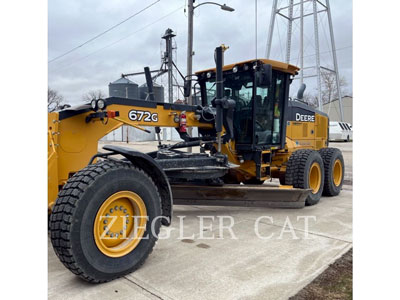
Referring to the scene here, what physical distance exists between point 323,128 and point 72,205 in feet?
23.0

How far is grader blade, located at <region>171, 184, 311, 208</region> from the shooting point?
5441 mm

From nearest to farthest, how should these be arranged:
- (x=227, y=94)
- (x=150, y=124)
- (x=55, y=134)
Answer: (x=55, y=134) → (x=150, y=124) → (x=227, y=94)

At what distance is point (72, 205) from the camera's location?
9.09 ft

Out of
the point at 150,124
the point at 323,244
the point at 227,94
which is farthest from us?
the point at 227,94

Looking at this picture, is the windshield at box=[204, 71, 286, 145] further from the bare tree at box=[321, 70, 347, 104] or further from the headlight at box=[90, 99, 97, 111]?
the bare tree at box=[321, 70, 347, 104]

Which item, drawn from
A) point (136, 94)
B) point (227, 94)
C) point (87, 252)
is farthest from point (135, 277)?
point (136, 94)

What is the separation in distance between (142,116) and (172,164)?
0.75m

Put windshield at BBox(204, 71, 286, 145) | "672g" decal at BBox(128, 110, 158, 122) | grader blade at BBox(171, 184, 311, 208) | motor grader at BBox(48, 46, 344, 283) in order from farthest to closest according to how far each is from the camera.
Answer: windshield at BBox(204, 71, 286, 145)
grader blade at BBox(171, 184, 311, 208)
"672g" decal at BBox(128, 110, 158, 122)
motor grader at BBox(48, 46, 344, 283)

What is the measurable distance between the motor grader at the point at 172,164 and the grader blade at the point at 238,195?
16 millimetres

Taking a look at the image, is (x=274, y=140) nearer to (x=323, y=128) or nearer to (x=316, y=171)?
(x=316, y=171)

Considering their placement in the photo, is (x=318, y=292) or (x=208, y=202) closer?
(x=318, y=292)

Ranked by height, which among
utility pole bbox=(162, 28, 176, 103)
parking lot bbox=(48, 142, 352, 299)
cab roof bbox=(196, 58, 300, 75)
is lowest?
parking lot bbox=(48, 142, 352, 299)

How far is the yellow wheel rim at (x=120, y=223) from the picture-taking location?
3.02 metres

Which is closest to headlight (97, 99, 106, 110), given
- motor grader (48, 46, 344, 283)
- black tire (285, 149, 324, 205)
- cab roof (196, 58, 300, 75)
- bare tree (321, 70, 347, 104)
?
motor grader (48, 46, 344, 283)
